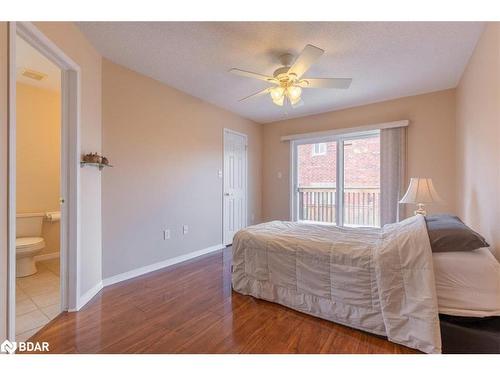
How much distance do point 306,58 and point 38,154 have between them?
147 inches

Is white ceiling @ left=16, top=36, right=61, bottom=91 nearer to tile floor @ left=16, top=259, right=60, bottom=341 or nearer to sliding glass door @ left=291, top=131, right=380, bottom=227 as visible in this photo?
tile floor @ left=16, top=259, right=60, bottom=341

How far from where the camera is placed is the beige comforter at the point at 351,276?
141cm

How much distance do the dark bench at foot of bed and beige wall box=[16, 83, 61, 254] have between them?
14.4 feet

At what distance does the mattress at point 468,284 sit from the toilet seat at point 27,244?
12.4ft

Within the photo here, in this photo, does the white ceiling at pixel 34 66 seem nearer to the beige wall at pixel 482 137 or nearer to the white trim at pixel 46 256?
the white trim at pixel 46 256

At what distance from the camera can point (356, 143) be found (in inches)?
156

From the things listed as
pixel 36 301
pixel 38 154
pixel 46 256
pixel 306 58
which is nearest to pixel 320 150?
pixel 306 58

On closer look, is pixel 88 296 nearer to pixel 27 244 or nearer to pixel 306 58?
pixel 27 244

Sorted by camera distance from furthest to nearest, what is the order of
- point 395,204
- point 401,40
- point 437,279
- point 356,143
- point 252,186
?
1. point 252,186
2. point 356,143
3. point 395,204
4. point 401,40
5. point 437,279

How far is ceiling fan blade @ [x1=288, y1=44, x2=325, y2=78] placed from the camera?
5.68 ft

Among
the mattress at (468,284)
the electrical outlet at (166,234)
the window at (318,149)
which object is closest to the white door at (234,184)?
the electrical outlet at (166,234)
